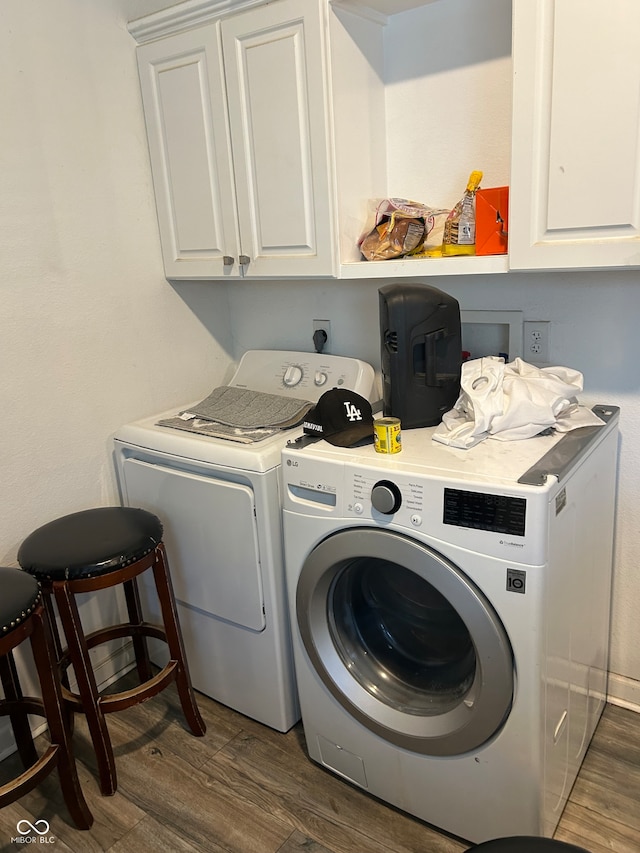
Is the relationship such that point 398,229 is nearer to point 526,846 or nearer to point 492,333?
point 492,333

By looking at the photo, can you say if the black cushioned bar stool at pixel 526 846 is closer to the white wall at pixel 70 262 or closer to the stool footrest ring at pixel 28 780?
the stool footrest ring at pixel 28 780

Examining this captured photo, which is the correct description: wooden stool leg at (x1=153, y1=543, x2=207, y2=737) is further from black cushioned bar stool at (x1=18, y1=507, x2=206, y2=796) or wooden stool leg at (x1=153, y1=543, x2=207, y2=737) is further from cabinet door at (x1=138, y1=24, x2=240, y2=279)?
cabinet door at (x1=138, y1=24, x2=240, y2=279)

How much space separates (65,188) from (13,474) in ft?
2.79

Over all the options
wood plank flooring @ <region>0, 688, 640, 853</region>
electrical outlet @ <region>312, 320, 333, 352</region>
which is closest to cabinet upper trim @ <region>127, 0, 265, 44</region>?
electrical outlet @ <region>312, 320, 333, 352</region>

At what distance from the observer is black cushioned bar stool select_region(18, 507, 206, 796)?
1.60 meters

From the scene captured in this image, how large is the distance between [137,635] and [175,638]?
0.27 metres

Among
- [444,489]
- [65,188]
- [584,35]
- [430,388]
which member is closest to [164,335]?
[65,188]

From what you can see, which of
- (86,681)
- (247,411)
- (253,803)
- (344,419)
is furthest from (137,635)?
A: (344,419)

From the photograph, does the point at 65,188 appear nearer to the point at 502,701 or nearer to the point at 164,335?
the point at 164,335

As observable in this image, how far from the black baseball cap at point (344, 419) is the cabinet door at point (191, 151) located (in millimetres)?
649

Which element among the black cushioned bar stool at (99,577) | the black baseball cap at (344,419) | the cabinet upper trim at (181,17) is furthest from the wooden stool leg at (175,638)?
the cabinet upper trim at (181,17)

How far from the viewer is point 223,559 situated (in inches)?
72.6

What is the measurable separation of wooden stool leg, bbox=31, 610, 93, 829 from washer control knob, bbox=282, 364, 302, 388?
1040mm

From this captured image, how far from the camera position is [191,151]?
199 centimetres
